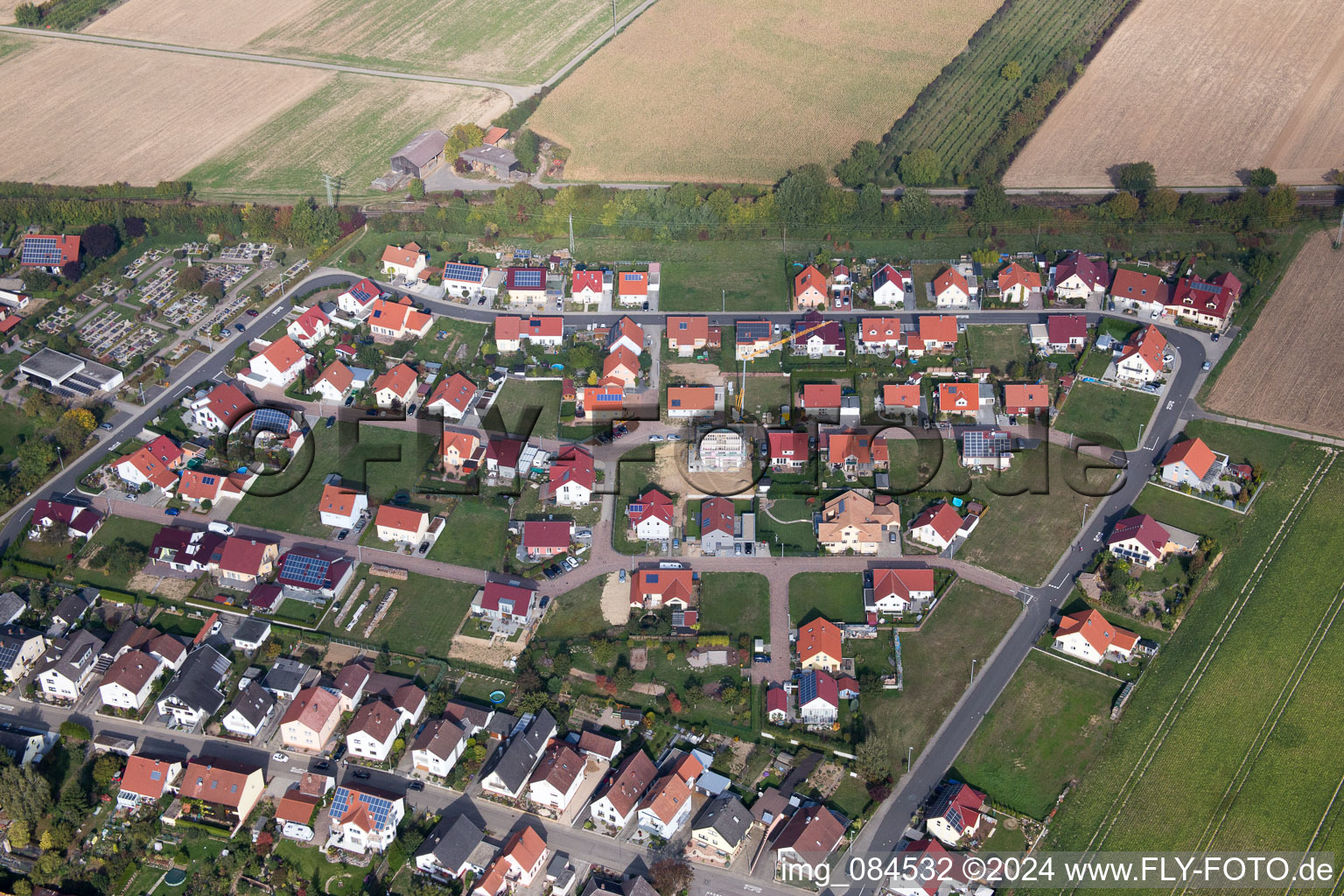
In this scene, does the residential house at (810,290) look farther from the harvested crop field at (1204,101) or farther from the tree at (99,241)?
the tree at (99,241)

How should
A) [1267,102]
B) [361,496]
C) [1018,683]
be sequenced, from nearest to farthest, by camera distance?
[1018,683] → [361,496] → [1267,102]

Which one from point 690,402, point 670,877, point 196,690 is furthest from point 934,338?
point 196,690

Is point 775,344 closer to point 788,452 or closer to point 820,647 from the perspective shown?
point 788,452

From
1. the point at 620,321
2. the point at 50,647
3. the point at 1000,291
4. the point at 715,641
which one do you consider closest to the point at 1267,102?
the point at 1000,291

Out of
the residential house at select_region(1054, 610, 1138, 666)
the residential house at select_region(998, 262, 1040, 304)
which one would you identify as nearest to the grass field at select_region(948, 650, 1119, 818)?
the residential house at select_region(1054, 610, 1138, 666)

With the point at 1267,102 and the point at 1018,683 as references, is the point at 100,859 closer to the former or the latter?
the point at 1018,683

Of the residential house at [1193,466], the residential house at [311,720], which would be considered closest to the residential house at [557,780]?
the residential house at [311,720]
